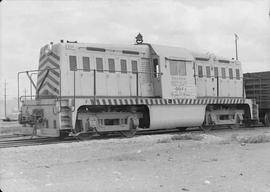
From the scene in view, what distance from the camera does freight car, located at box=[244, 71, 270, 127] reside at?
22.2 metres

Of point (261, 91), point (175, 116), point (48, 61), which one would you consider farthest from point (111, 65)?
point (261, 91)

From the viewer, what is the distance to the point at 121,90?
1661 cm

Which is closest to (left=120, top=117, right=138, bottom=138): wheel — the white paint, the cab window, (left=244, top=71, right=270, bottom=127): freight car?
the white paint

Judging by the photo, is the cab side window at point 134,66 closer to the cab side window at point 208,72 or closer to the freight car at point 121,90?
the freight car at point 121,90

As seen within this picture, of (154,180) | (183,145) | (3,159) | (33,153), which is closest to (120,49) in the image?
(183,145)

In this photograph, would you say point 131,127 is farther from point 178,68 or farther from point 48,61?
point 48,61

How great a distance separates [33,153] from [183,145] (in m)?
4.22

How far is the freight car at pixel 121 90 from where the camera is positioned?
15.0 metres

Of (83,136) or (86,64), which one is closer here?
(83,136)

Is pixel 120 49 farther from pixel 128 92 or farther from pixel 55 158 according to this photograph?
pixel 55 158

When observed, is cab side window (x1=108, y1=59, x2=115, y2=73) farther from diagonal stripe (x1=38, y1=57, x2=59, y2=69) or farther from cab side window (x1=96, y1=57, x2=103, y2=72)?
diagonal stripe (x1=38, y1=57, x2=59, y2=69)

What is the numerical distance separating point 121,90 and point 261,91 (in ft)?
30.0

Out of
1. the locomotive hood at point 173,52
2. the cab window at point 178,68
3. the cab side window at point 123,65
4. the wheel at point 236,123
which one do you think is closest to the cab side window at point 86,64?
the cab side window at point 123,65

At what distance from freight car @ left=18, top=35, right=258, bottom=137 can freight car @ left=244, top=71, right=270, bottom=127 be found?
3.22 metres
